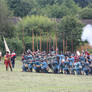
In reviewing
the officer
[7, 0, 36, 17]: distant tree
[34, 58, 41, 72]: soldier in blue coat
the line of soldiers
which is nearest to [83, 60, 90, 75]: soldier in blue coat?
the line of soldiers

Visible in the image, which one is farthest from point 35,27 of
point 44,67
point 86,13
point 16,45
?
point 86,13

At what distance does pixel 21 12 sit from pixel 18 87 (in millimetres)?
75461

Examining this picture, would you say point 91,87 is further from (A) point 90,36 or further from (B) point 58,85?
(A) point 90,36

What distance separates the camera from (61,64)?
29922mm

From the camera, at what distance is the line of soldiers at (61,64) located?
28891 millimetres

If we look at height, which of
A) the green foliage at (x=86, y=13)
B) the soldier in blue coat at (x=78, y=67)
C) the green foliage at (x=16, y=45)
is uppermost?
the soldier in blue coat at (x=78, y=67)

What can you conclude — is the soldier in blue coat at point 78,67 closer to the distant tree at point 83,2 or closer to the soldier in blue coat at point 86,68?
the soldier in blue coat at point 86,68

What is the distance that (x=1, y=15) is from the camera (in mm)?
59406

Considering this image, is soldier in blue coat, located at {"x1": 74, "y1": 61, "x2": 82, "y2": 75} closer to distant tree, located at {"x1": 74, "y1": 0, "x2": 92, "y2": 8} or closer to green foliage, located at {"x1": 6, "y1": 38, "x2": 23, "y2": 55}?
green foliage, located at {"x1": 6, "y1": 38, "x2": 23, "y2": 55}

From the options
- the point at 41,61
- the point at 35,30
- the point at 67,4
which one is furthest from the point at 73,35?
the point at 67,4

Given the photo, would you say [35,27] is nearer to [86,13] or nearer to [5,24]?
[5,24]

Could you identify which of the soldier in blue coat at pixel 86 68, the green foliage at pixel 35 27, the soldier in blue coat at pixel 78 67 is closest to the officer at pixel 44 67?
the soldier in blue coat at pixel 78 67

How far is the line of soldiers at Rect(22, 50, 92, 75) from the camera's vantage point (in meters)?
28.9

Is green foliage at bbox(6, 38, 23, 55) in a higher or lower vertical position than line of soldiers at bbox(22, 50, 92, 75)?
lower
